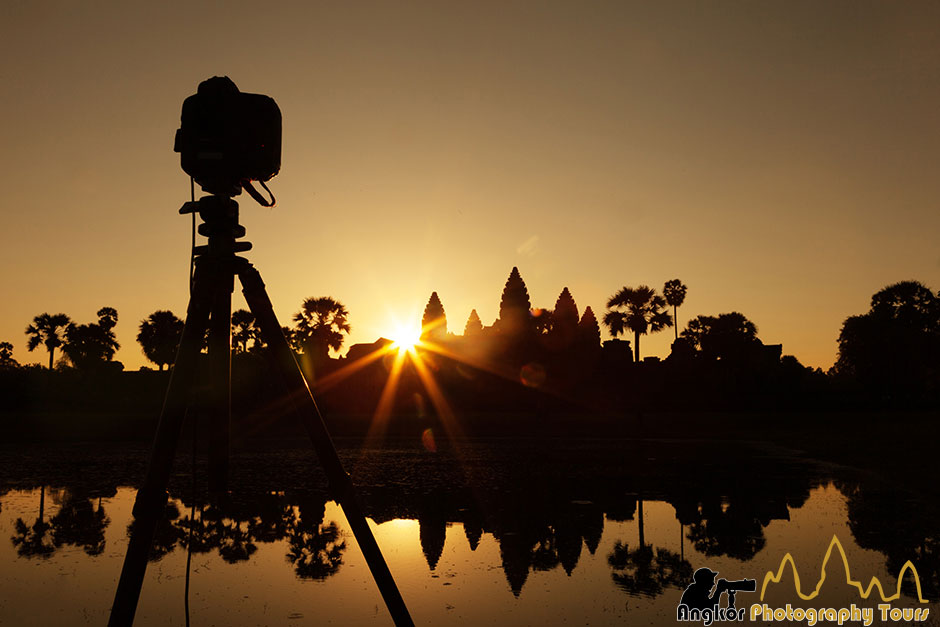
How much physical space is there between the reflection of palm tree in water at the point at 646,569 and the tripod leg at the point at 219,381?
5135 millimetres

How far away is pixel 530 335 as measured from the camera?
59.4 metres

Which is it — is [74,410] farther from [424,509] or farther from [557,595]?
[557,595]

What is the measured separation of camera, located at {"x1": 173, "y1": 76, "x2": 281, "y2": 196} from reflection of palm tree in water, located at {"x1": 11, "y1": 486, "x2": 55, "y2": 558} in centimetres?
755

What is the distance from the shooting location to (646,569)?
825 centimetres

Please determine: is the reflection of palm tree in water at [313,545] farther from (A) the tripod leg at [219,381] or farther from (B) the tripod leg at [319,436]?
(B) the tripod leg at [319,436]

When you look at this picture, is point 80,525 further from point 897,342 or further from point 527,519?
point 897,342

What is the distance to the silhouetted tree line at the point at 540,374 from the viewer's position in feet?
159

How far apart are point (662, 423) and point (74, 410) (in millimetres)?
38634

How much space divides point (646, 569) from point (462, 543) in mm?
2684

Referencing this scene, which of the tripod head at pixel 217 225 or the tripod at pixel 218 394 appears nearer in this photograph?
the tripod at pixel 218 394

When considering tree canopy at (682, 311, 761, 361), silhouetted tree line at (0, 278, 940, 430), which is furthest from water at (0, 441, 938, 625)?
tree canopy at (682, 311, 761, 361)

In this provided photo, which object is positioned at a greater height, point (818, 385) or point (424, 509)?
point (818, 385)

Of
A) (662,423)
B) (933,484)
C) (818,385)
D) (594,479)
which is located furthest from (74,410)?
(818,385)

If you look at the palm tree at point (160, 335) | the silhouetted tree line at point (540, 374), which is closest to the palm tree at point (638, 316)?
the silhouetted tree line at point (540, 374)
